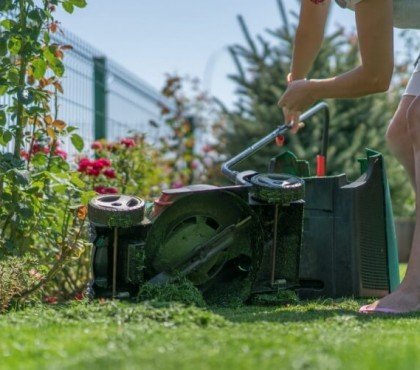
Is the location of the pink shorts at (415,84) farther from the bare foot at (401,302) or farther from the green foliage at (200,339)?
the green foliage at (200,339)

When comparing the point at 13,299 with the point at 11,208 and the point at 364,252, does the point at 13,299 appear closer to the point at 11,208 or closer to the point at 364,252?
the point at 11,208

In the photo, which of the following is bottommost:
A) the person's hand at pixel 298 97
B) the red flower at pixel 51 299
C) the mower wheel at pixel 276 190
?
the red flower at pixel 51 299

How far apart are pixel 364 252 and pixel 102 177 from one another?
6.90ft

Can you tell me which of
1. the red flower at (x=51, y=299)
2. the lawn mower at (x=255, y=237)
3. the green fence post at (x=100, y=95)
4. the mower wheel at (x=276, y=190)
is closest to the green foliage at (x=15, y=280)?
the lawn mower at (x=255, y=237)

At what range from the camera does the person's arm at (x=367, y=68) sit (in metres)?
3.26

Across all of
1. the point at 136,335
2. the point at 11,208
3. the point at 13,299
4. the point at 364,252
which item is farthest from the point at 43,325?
the point at 364,252

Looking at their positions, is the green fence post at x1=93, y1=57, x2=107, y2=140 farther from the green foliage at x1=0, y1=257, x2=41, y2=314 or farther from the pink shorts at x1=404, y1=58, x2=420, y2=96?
the pink shorts at x1=404, y1=58, x2=420, y2=96

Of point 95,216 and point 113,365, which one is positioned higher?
point 95,216

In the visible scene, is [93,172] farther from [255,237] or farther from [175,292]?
[175,292]

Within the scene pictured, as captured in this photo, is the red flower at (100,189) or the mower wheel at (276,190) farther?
the red flower at (100,189)

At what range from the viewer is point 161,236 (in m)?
3.57

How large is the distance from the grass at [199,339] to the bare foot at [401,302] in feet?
0.36

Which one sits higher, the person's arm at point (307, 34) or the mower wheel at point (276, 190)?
the person's arm at point (307, 34)

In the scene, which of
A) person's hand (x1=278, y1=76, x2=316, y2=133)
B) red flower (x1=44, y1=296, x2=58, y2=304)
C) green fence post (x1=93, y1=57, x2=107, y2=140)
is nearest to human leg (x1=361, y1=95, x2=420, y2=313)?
person's hand (x1=278, y1=76, x2=316, y2=133)
